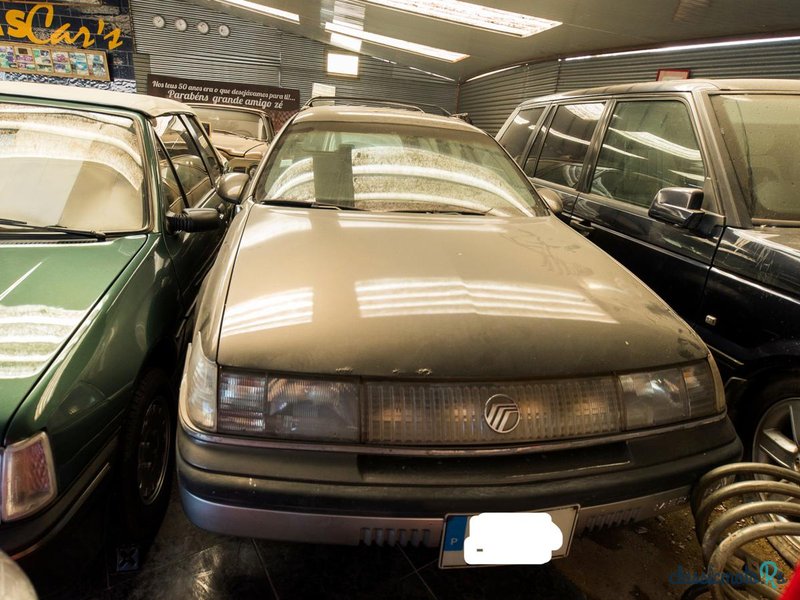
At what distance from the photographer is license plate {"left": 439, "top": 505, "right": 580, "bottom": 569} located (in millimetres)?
1219

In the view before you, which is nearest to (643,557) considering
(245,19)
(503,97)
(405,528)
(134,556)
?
(405,528)

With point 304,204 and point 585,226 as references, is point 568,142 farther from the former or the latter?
point 304,204

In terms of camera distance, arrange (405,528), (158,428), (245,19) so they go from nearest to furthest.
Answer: (405,528) → (158,428) → (245,19)

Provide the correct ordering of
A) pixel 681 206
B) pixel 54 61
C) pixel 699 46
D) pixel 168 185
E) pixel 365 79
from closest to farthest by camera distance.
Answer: pixel 681 206 → pixel 168 185 → pixel 699 46 → pixel 54 61 → pixel 365 79

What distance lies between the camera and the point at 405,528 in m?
1.21

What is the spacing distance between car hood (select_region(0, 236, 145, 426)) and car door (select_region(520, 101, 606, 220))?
2.43m

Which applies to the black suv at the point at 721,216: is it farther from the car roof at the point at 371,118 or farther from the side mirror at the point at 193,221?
the side mirror at the point at 193,221

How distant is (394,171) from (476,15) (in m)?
4.86

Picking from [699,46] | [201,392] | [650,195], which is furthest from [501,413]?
[699,46]

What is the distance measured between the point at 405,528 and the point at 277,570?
69 cm

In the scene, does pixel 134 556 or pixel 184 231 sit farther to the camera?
pixel 184 231

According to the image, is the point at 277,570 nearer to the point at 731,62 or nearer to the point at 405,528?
the point at 405,528

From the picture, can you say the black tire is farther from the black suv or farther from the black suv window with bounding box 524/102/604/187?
the black suv window with bounding box 524/102/604/187

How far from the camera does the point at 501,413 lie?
1.25 m
